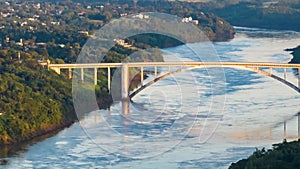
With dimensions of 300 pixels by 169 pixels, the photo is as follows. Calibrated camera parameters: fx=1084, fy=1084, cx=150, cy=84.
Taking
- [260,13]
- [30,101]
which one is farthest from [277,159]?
[260,13]

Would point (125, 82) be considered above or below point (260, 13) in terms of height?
below

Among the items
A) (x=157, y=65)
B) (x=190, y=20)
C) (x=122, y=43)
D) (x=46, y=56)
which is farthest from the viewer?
(x=190, y=20)

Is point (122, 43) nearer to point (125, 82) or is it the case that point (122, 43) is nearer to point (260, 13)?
point (125, 82)

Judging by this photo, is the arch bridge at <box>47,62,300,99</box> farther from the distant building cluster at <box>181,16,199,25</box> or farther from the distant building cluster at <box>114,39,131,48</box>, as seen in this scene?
the distant building cluster at <box>181,16,199,25</box>

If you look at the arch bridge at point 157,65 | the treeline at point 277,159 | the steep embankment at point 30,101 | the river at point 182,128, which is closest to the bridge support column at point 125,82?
the arch bridge at point 157,65

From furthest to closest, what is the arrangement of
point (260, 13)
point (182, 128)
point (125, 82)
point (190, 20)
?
1. point (260, 13)
2. point (190, 20)
3. point (125, 82)
4. point (182, 128)

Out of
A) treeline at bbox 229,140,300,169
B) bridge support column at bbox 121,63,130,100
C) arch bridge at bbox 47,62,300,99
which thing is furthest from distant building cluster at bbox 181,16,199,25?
treeline at bbox 229,140,300,169

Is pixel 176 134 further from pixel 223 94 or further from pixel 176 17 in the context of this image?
pixel 176 17

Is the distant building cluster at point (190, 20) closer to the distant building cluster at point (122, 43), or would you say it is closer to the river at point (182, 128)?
the distant building cluster at point (122, 43)
